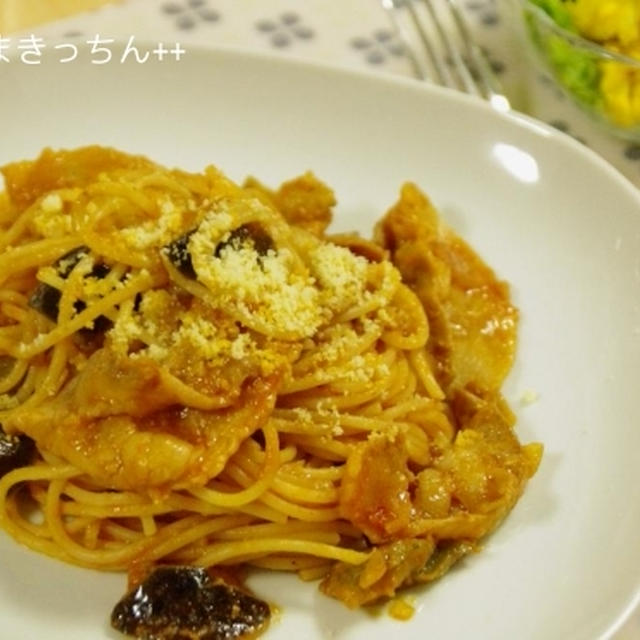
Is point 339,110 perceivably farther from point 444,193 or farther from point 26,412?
point 26,412

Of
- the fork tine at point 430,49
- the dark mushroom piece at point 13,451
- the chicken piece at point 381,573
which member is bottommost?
the dark mushroom piece at point 13,451

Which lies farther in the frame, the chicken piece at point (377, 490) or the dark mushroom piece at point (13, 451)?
the dark mushroom piece at point (13, 451)

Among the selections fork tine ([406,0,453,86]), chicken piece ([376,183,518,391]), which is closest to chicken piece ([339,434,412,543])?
chicken piece ([376,183,518,391])

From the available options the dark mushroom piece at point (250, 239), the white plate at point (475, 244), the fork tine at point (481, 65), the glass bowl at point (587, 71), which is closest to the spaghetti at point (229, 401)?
the dark mushroom piece at point (250, 239)

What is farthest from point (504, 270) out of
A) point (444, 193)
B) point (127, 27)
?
point (127, 27)

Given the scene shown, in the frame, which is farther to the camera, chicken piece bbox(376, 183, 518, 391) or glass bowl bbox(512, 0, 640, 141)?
glass bowl bbox(512, 0, 640, 141)

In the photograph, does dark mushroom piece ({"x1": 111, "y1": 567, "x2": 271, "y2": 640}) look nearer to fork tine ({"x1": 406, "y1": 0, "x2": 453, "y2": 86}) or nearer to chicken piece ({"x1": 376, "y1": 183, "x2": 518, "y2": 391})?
chicken piece ({"x1": 376, "y1": 183, "x2": 518, "y2": 391})

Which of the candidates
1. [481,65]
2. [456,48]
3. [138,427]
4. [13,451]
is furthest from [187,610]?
[456,48]

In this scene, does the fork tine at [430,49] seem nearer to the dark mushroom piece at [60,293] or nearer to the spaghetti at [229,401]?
the spaghetti at [229,401]
